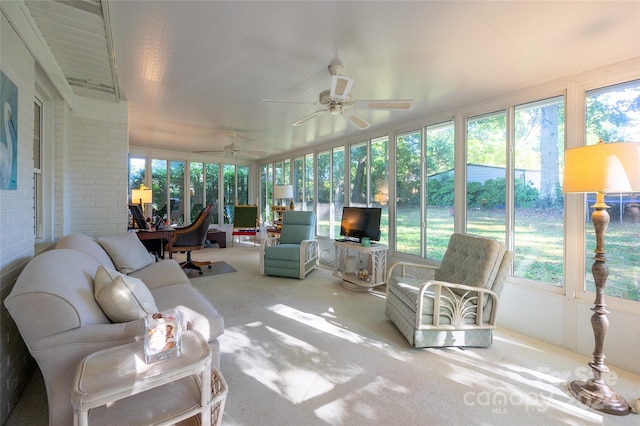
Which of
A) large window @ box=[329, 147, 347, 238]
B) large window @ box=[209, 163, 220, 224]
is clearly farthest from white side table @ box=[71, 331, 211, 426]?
large window @ box=[209, 163, 220, 224]

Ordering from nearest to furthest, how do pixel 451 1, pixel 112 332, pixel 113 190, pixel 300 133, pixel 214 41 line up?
pixel 112 332 < pixel 451 1 < pixel 214 41 < pixel 113 190 < pixel 300 133

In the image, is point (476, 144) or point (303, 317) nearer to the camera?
point (303, 317)

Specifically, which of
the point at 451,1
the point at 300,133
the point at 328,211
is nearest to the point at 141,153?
the point at 300,133

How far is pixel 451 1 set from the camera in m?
1.63

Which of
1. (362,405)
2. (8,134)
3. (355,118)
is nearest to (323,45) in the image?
(355,118)

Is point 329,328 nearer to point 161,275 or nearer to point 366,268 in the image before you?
point 161,275

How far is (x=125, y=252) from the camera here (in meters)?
2.82

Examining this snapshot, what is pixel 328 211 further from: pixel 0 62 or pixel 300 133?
pixel 0 62

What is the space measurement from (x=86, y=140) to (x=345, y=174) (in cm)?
375

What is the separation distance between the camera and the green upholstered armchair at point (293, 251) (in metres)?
4.43

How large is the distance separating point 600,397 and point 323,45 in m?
3.00

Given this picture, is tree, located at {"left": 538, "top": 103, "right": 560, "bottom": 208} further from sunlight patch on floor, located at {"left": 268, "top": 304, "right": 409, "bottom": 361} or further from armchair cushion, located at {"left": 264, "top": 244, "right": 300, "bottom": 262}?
armchair cushion, located at {"left": 264, "top": 244, "right": 300, "bottom": 262}

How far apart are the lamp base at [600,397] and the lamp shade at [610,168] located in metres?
1.28

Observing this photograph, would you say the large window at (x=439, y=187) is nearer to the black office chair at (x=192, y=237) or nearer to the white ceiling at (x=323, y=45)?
the white ceiling at (x=323, y=45)
